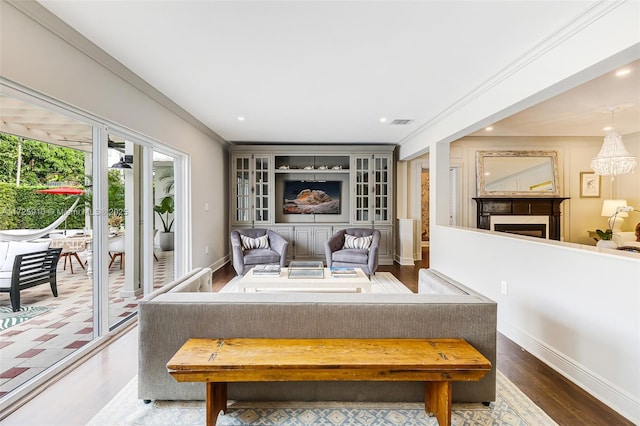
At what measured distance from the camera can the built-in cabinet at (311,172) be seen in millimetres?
6273

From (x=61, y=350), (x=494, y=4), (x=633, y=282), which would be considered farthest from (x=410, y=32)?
(x=61, y=350)

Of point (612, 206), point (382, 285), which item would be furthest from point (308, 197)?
point (612, 206)

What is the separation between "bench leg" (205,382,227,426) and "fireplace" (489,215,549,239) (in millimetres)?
5391

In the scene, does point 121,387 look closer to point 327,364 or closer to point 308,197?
point 327,364

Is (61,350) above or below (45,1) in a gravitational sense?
below

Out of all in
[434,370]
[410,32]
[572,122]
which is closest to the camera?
[434,370]

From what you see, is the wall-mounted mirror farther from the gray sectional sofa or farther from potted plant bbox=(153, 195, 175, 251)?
potted plant bbox=(153, 195, 175, 251)

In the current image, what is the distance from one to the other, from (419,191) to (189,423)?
5985 millimetres

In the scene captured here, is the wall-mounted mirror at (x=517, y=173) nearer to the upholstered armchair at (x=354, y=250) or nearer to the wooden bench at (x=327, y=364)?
the upholstered armchair at (x=354, y=250)

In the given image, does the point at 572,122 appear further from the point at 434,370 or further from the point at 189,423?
the point at 189,423

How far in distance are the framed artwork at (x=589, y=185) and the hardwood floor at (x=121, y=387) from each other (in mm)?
4742

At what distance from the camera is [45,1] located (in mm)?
1887

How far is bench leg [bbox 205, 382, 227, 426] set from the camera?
5.02 feet

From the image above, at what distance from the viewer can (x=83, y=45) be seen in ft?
7.57
